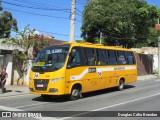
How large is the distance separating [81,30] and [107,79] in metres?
19.3

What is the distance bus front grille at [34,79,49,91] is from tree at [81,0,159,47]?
19.7 meters

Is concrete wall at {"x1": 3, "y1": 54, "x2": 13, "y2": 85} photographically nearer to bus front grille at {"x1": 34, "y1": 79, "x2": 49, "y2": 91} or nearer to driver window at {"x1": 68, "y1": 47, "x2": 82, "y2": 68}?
bus front grille at {"x1": 34, "y1": 79, "x2": 49, "y2": 91}

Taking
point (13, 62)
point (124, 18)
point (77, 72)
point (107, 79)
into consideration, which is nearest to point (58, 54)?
point (77, 72)

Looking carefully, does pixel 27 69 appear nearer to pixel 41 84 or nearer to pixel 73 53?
pixel 41 84

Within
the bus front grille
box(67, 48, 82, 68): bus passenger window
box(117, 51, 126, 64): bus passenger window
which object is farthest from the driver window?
box(117, 51, 126, 64): bus passenger window

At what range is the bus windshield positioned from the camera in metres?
14.1

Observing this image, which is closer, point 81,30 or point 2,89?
point 2,89

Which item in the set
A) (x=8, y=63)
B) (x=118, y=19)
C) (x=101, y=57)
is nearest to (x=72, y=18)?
(x=8, y=63)

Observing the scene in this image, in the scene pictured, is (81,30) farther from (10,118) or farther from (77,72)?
(10,118)

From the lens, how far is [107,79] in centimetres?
1762

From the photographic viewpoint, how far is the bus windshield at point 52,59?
14.1m

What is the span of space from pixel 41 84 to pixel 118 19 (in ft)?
65.6

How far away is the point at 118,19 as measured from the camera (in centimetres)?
3259

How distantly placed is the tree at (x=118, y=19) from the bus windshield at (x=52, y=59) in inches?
733
